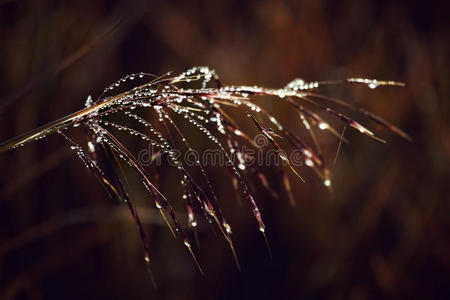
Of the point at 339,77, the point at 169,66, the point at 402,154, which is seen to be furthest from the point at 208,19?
the point at 402,154

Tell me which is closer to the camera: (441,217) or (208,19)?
(441,217)

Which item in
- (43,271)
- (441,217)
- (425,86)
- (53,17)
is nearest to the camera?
(43,271)

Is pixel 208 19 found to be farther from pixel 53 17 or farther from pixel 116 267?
pixel 116 267

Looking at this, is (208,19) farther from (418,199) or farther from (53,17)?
(418,199)

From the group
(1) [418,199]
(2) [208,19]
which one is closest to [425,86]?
(1) [418,199]

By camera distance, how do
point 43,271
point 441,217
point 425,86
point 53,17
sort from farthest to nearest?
point 425,86, point 441,217, point 53,17, point 43,271

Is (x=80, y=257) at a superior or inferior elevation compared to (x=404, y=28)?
inferior

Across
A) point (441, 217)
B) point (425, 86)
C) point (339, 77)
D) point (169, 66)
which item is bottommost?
point (441, 217)
